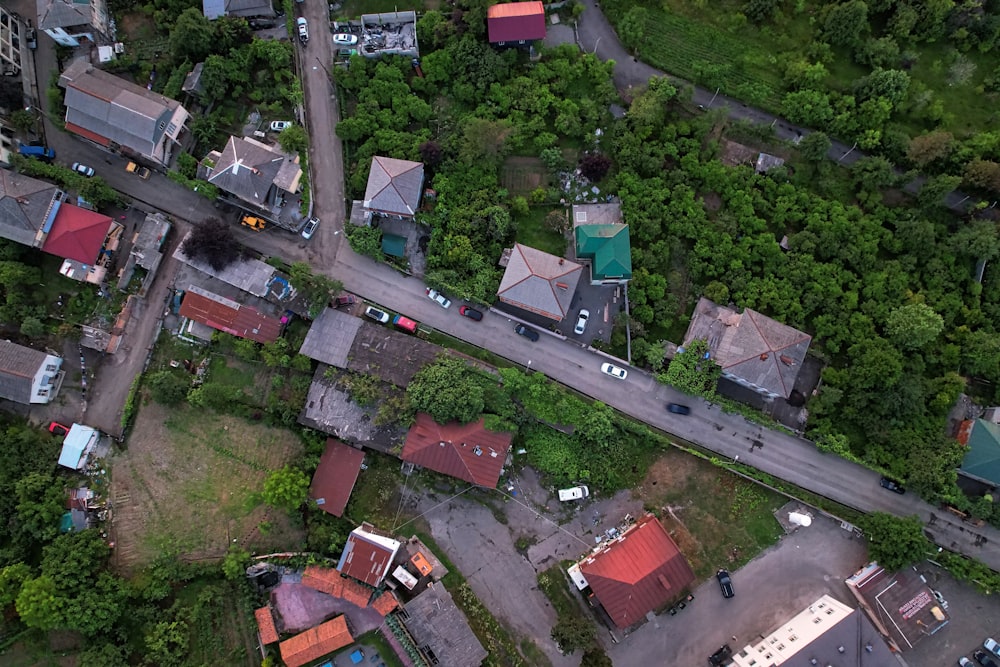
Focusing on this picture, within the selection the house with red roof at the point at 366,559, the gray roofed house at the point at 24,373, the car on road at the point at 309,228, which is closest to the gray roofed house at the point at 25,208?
the gray roofed house at the point at 24,373

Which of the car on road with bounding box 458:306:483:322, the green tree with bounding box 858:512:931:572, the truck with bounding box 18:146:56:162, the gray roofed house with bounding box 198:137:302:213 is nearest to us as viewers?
the green tree with bounding box 858:512:931:572

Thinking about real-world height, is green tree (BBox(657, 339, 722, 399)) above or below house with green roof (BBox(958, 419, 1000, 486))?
above

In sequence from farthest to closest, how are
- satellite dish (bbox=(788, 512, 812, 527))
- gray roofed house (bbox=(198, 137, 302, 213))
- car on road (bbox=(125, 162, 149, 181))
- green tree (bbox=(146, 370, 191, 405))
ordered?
1. car on road (bbox=(125, 162, 149, 181))
2. gray roofed house (bbox=(198, 137, 302, 213))
3. green tree (bbox=(146, 370, 191, 405))
4. satellite dish (bbox=(788, 512, 812, 527))

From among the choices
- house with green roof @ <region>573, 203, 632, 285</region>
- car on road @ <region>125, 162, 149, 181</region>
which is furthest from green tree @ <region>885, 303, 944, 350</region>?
car on road @ <region>125, 162, 149, 181</region>

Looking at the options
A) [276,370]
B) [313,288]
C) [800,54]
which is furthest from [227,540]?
[800,54]

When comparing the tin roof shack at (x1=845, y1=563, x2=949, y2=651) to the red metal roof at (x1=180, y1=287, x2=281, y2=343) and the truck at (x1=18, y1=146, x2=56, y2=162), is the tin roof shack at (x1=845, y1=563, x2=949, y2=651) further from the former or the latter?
the truck at (x1=18, y1=146, x2=56, y2=162)

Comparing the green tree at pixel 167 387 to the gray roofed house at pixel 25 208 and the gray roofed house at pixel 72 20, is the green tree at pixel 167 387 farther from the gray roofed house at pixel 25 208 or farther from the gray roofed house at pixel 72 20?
the gray roofed house at pixel 72 20

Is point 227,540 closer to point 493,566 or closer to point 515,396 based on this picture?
point 493,566
